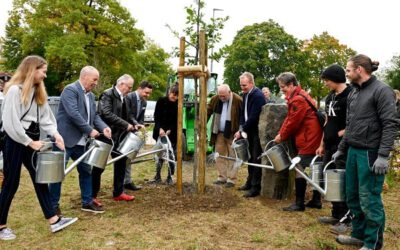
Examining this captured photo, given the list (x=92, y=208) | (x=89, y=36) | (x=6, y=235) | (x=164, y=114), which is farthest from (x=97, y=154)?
(x=89, y=36)

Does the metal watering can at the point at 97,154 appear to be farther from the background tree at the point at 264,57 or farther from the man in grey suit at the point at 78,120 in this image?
the background tree at the point at 264,57

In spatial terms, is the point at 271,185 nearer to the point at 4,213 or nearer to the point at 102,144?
the point at 102,144

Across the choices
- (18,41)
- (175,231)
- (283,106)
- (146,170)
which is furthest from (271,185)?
(18,41)

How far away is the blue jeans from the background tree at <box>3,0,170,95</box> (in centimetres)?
2223

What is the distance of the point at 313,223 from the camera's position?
183 inches

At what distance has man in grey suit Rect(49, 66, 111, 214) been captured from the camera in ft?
14.8

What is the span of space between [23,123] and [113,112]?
5.61ft

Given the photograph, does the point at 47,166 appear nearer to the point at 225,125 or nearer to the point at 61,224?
the point at 61,224

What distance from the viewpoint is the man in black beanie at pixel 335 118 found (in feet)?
14.5

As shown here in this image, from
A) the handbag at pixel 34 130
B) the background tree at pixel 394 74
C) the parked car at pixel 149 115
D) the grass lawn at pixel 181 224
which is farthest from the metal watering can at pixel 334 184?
the background tree at pixel 394 74

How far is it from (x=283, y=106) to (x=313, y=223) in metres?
1.75

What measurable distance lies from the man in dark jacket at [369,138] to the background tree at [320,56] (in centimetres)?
3654

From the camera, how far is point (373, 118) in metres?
3.49

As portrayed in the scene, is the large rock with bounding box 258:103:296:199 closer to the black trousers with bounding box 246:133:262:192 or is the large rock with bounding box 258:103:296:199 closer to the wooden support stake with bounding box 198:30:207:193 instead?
the black trousers with bounding box 246:133:262:192
